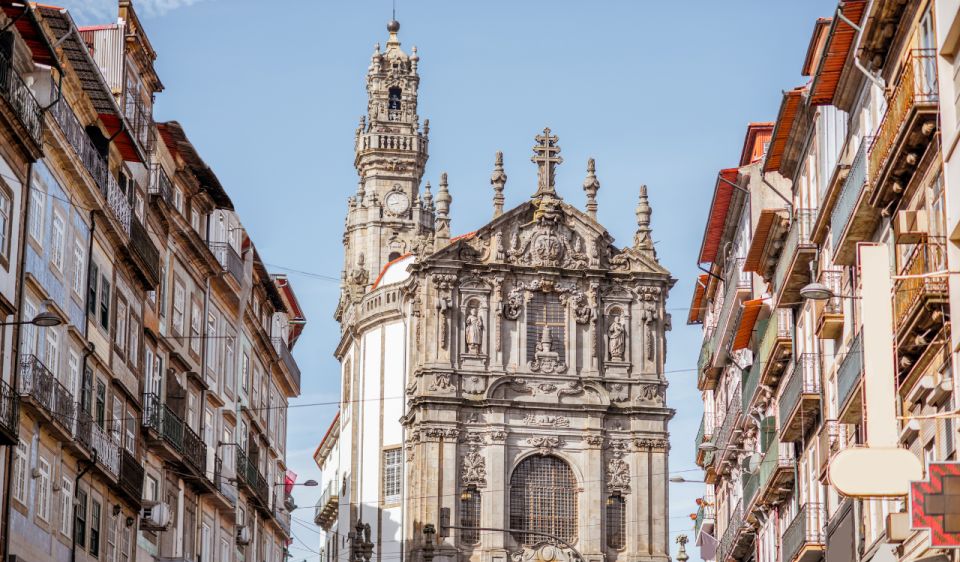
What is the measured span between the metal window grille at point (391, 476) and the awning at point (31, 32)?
50695mm

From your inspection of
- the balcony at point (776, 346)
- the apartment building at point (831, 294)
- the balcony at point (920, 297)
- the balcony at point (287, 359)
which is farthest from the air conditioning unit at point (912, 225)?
the balcony at point (287, 359)

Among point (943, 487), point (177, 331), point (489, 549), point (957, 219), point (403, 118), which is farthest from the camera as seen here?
point (403, 118)

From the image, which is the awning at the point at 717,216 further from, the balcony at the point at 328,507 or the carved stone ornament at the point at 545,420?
the balcony at the point at 328,507

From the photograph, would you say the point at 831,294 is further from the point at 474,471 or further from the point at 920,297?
→ the point at 474,471

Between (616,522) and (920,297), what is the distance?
58541 mm

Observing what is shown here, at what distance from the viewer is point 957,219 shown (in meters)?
30.1

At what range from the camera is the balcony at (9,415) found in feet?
A: 123

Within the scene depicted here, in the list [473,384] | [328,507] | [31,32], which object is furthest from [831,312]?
[328,507]


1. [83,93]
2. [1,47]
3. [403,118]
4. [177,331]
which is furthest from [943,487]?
[403,118]

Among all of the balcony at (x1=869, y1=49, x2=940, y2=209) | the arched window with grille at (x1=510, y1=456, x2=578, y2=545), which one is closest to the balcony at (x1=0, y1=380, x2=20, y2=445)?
the balcony at (x1=869, y1=49, x2=940, y2=209)

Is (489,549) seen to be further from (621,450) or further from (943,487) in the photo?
(943,487)

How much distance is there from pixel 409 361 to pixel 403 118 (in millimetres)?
29466

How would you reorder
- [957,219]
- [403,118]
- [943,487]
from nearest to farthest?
[943,487], [957,219], [403,118]

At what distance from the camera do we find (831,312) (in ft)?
143
